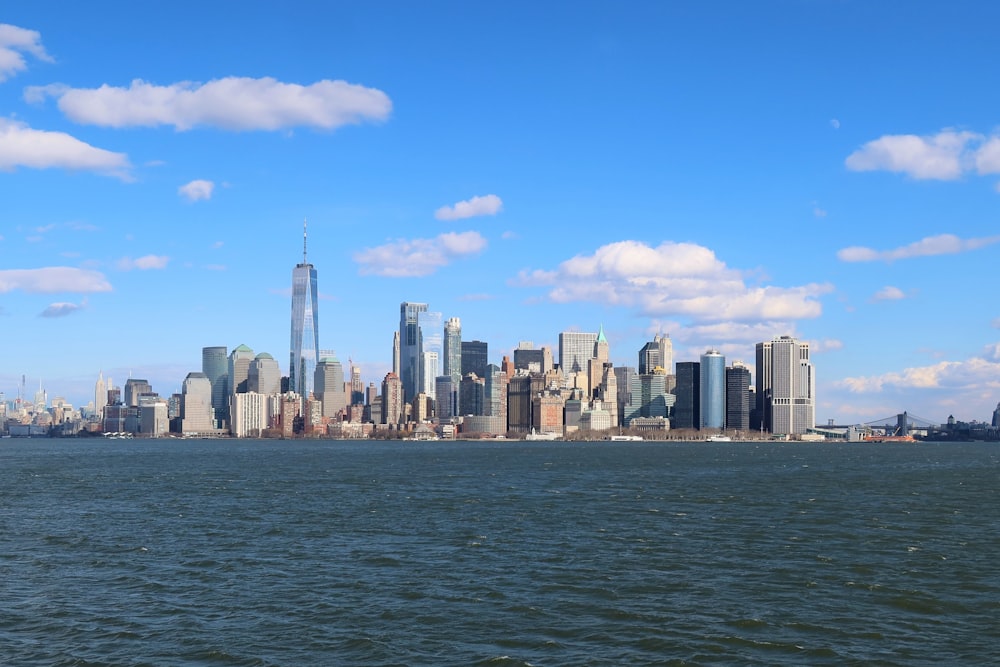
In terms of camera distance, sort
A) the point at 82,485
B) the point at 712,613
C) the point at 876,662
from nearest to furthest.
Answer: the point at 876,662, the point at 712,613, the point at 82,485

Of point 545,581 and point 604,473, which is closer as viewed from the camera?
point 545,581

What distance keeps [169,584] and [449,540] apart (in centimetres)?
2154

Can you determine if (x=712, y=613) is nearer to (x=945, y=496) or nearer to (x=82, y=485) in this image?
(x=945, y=496)

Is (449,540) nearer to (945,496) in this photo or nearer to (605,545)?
(605,545)

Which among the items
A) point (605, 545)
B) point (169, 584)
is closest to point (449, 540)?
point (605, 545)

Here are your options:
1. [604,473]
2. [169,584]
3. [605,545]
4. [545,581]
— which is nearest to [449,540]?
[605,545]

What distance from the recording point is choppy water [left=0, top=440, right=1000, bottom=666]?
1496 inches

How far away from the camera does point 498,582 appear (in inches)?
2012

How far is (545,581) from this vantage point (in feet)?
168

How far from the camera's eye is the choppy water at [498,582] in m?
38.0

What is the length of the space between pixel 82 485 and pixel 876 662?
371 ft

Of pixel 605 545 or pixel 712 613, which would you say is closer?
pixel 712 613

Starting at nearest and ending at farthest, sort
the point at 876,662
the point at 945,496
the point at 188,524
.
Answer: the point at 876,662
the point at 188,524
the point at 945,496

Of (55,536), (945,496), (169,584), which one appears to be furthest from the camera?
(945,496)
